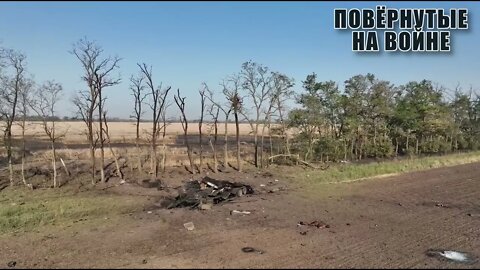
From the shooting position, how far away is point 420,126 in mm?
34875

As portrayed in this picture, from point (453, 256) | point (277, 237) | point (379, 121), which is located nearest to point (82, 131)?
point (379, 121)

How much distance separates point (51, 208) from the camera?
16625mm

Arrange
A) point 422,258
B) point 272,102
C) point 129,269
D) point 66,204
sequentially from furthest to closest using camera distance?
point 272,102
point 66,204
point 422,258
point 129,269

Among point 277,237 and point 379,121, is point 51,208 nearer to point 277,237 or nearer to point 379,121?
point 277,237

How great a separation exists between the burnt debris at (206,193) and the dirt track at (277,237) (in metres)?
1.13

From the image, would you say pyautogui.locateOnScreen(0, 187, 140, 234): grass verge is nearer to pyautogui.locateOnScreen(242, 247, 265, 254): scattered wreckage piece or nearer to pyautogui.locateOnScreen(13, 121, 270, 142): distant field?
pyautogui.locateOnScreen(13, 121, 270, 142): distant field

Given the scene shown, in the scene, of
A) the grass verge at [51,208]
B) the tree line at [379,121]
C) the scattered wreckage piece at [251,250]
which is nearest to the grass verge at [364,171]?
the tree line at [379,121]

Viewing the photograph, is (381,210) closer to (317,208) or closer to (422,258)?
(317,208)

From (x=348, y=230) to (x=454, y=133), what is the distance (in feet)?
103

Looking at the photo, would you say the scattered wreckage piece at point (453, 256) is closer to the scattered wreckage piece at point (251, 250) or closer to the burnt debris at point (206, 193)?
the scattered wreckage piece at point (251, 250)

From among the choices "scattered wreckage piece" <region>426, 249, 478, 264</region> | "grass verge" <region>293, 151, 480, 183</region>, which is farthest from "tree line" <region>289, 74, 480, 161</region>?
"scattered wreckage piece" <region>426, 249, 478, 264</region>

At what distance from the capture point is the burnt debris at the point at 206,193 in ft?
51.7

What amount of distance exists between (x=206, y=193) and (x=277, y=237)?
697cm

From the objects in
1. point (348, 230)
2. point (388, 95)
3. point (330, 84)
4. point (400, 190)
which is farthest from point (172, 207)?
point (388, 95)
